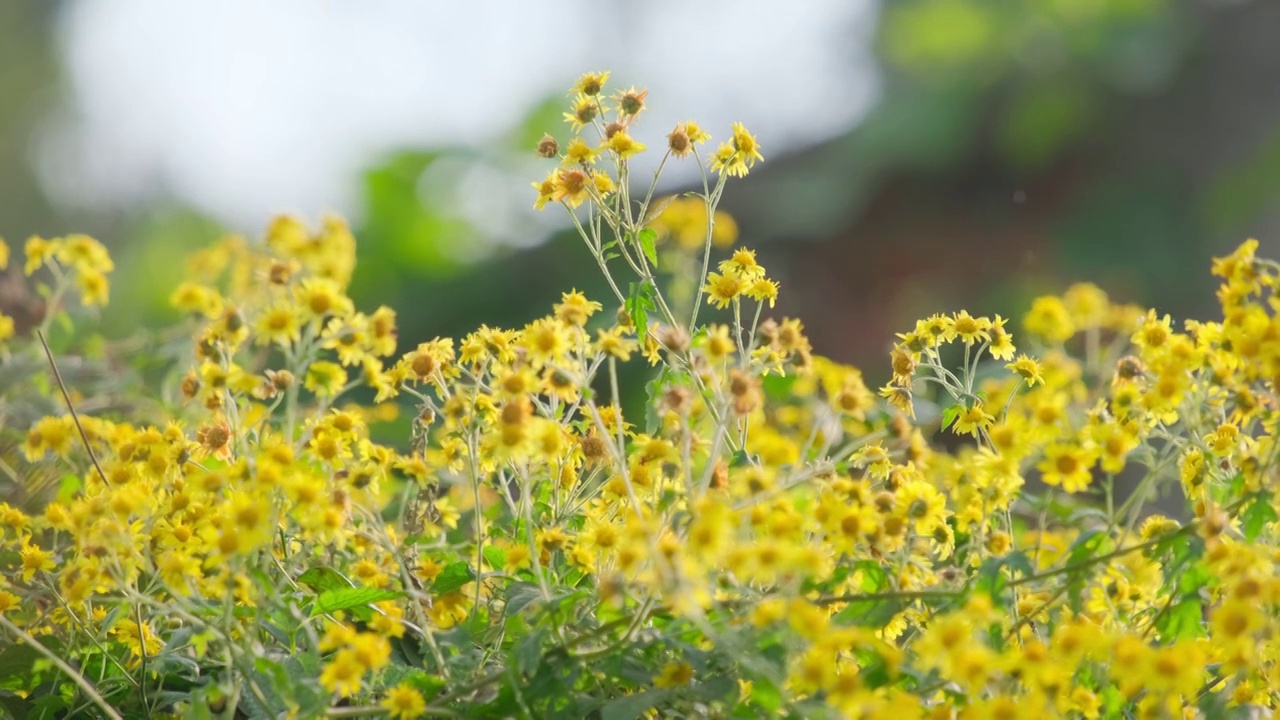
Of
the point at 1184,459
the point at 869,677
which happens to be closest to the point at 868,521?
the point at 869,677

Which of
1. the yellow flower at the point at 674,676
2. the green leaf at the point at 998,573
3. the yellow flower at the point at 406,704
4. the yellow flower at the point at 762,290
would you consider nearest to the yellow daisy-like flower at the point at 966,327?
the yellow flower at the point at 762,290

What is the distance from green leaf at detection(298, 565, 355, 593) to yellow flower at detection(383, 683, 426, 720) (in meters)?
0.19

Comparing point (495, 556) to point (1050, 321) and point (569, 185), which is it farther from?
point (1050, 321)

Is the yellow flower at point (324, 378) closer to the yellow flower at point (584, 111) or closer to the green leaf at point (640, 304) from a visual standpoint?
the green leaf at point (640, 304)

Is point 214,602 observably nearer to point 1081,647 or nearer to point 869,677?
point 869,677

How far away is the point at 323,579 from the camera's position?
83cm

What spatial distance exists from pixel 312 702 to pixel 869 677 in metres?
0.29

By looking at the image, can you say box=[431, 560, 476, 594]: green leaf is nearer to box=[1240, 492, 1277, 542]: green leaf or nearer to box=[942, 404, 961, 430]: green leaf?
box=[942, 404, 961, 430]: green leaf

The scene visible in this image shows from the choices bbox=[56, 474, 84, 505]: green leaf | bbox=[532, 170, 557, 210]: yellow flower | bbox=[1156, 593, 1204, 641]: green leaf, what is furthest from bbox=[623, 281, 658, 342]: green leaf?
bbox=[56, 474, 84, 505]: green leaf

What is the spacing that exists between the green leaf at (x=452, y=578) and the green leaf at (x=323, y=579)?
2.3 inches

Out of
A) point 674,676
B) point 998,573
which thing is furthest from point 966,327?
point 674,676

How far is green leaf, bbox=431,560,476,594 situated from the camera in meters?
0.83

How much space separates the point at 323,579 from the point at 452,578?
88mm

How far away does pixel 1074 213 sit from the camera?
13.0 feet
